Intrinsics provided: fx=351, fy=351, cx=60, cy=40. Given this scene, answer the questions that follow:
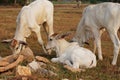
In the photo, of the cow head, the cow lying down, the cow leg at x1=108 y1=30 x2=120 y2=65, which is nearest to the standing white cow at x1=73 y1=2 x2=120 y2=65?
the cow leg at x1=108 y1=30 x2=120 y2=65

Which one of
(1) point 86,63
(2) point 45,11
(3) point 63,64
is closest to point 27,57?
(3) point 63,64

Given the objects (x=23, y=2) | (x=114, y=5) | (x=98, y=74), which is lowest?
(x=23, y=2)

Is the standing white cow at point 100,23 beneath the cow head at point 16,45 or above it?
above

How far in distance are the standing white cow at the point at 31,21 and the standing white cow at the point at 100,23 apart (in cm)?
178

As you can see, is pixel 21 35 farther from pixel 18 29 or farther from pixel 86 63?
pixel 86 63

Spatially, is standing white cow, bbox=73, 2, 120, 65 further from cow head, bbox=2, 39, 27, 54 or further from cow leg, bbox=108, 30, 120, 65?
cow head, bbox=2, 39, 27, 54

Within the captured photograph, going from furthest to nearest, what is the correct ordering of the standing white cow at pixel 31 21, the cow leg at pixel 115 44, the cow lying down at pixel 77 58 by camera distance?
the standing white cow at pixel 31 21 < the cow leg at pixel 115 44 < the cow lying down at pixel 77 58

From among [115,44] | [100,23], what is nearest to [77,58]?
[115,44]

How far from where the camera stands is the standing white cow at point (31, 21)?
11.7 metres

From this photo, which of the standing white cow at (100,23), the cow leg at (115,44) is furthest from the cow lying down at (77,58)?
the standing white cow at (100,23)

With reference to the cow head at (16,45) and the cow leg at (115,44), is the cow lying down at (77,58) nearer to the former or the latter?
the cow leg at (115,44)

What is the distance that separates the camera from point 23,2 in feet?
189

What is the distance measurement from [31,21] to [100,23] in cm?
277

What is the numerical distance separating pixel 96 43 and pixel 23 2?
153ft
